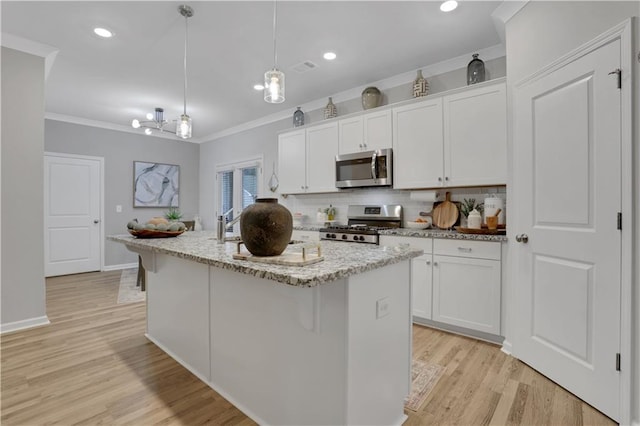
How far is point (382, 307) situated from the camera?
1.45m

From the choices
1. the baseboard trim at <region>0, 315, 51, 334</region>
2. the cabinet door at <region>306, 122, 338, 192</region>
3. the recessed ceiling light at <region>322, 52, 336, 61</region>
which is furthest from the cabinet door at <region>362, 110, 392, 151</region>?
the baseboard trim at <region>0, 315, 51, 334</region>

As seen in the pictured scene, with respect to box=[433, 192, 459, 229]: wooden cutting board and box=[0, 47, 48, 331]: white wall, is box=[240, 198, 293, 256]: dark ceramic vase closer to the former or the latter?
box=[433, 192, 459, 229]: wooden cutting board

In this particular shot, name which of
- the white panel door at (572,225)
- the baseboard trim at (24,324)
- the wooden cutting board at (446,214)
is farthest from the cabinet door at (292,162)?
the baseboard trim at (24,324)

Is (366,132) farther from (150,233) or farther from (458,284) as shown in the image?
(150,233)

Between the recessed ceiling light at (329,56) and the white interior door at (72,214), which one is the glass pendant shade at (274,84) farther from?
the white interior door at (72,214)

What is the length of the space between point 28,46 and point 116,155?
306cm

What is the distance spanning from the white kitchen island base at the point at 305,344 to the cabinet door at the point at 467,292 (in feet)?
4.11

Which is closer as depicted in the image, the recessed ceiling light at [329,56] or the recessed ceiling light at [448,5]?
the recessed ceiling light at [448,5]

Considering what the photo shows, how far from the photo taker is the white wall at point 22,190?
9.39 ft

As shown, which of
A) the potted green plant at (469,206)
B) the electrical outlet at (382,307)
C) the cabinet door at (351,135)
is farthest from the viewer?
the cabinet door at (351,135)

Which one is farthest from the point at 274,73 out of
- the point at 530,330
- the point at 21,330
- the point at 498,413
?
the point at 21,330

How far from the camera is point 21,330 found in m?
2.90

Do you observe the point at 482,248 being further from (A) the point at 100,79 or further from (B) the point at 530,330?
(A) the point at 100,79

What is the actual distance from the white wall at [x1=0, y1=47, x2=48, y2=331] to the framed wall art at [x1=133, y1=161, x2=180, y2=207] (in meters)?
3.01
